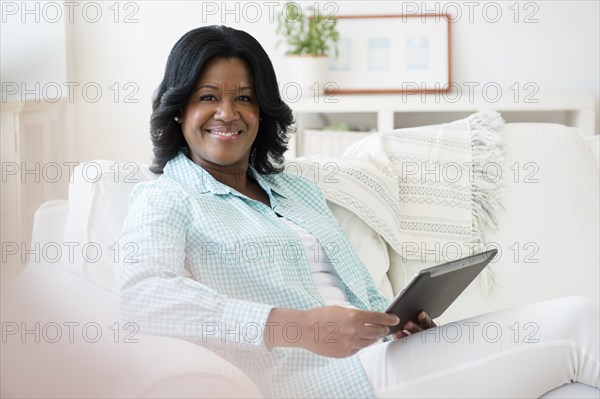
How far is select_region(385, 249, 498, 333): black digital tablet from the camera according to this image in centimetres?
126

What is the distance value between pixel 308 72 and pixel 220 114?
1.97m

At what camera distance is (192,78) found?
1637 millimetres

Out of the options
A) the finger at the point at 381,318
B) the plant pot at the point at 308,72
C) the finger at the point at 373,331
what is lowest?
the finger at the point at 373,331

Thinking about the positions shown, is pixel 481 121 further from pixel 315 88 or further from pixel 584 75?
pixel 584 75

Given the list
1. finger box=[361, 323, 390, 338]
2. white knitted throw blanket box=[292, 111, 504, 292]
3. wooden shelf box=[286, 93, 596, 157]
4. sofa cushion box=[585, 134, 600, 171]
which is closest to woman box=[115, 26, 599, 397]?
finger box=[361, 323, 390, 338]

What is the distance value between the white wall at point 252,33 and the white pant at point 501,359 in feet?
8.15

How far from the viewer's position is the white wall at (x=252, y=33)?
3740 millimetres

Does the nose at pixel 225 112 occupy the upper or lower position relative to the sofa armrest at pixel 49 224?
upper

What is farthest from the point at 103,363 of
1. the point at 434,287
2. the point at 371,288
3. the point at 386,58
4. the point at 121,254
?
the point at 386,58

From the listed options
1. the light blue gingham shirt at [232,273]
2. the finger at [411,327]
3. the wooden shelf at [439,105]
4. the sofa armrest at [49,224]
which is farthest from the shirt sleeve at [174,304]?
the wooden shelf at [439,105]

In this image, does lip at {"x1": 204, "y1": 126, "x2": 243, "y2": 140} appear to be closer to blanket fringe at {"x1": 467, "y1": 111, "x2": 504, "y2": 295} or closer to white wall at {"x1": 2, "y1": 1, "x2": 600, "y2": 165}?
blanket fringe at {"x1": 467, "y1": 111, "x2": 504, "y2": 295}

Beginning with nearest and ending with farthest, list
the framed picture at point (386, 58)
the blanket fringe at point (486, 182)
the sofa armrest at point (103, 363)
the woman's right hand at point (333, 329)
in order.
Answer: the sofa armrest at point (103, 363), the woman's right hand at point (333, 329), the blanket fringe at point (486, 182), the framed picture at point (386, 58)

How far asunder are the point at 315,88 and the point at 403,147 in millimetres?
1465

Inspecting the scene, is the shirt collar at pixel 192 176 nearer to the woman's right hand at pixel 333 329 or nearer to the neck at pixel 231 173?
the neck at pixel 231 173
